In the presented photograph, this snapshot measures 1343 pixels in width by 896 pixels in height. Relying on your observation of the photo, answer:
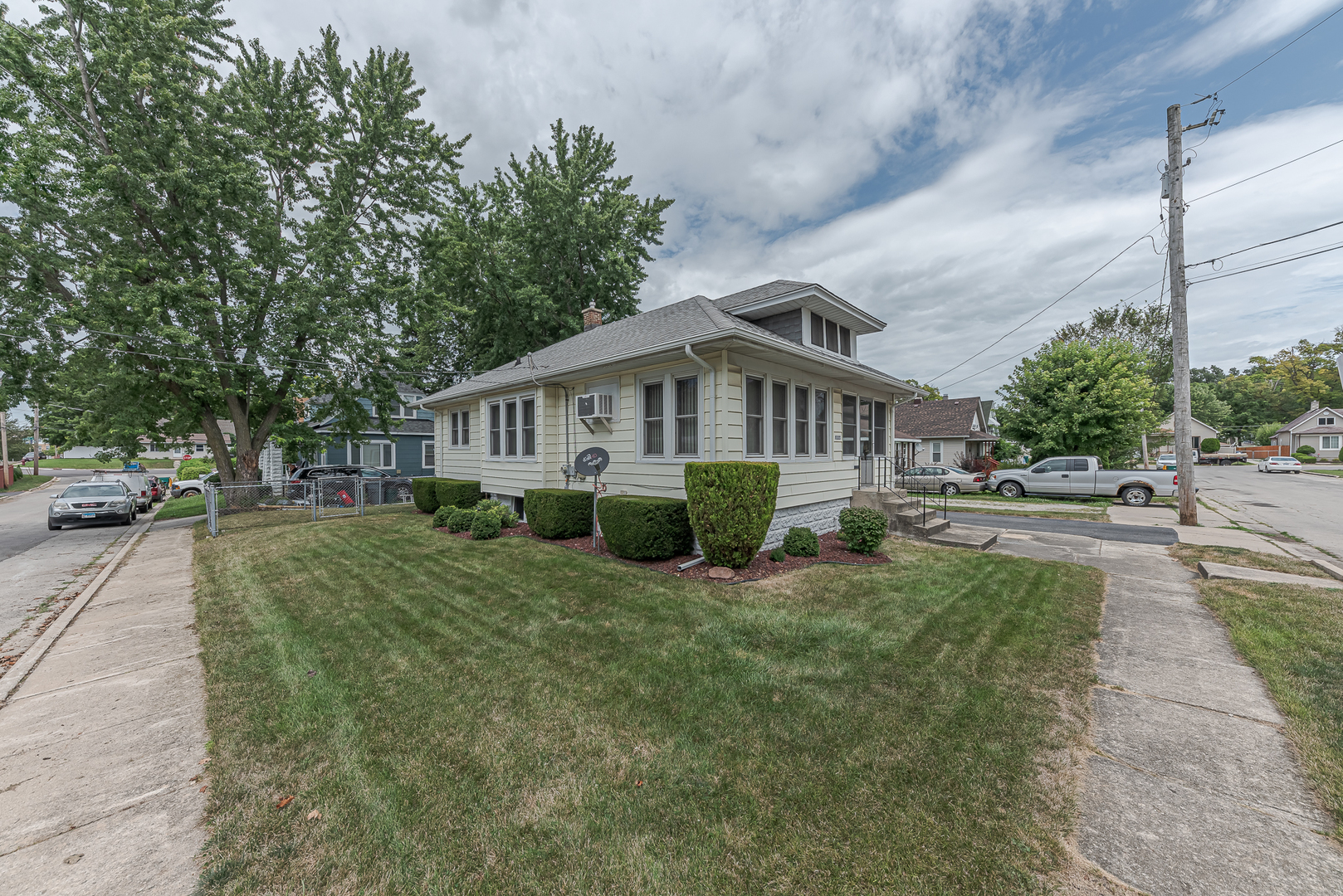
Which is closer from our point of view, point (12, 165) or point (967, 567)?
point (967, 567)

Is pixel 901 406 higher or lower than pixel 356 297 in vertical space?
lower

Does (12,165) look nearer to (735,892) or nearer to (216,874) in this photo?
(216,874)

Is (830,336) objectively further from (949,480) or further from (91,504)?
(91,504)

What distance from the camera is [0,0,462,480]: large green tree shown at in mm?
12375

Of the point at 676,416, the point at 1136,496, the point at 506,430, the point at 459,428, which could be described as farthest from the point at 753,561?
the point at 1136,496

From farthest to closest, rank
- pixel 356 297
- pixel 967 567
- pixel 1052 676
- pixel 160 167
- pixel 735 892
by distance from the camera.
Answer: pixel 356 297 → pixel 160 167 → pixel 967 567 → pixel 1052 676 → pixel 735 892

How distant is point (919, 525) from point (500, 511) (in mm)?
9260

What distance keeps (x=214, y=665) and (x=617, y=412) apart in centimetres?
635

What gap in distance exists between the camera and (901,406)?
36.2 m

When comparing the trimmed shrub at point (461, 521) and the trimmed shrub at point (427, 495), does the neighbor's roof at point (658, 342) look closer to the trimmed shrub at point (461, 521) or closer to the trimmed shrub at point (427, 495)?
the trimmed shrub at point (427, 495)

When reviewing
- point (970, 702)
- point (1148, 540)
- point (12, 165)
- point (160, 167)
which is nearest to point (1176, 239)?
point (1148, 540)

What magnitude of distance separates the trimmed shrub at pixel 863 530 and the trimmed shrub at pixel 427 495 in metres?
10.9

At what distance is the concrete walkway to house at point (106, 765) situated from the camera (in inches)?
83.9

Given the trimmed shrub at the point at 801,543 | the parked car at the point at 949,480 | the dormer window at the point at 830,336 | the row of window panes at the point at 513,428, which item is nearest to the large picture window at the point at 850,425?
the dormer window at the point at 830,336
